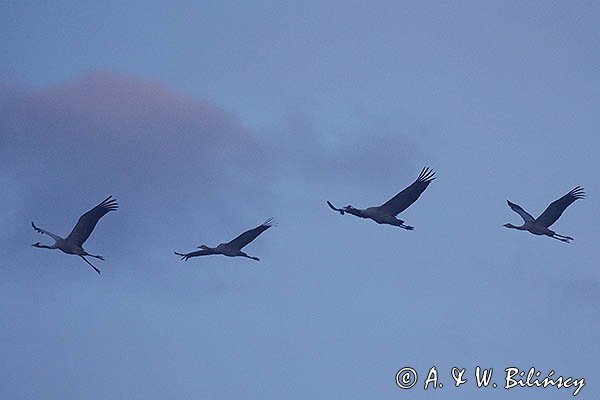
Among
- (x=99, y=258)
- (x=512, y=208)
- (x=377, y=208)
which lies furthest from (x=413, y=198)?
(x=99, y=258)

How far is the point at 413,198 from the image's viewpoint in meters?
61.5

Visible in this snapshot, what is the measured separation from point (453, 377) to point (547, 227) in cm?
1234

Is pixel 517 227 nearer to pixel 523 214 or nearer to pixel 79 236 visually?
pixel 523 214

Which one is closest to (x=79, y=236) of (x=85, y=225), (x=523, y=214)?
(x=85, y=225)

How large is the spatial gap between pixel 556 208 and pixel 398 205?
6.27m

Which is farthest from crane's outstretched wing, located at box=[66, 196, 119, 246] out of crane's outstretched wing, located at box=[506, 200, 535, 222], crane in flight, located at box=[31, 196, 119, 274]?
crane's outstretched wing, located at box=[506, 200, 535, 222]

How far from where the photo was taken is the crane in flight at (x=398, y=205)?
60.9m

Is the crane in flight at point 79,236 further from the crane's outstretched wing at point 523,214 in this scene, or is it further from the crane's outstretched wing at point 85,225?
the crane's outstretched wing at point 523,214

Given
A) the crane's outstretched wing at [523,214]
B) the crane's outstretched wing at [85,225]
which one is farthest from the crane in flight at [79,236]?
the crane's outstretched wing at [523,214]

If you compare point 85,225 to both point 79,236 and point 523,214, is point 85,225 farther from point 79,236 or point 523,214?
point 523,214

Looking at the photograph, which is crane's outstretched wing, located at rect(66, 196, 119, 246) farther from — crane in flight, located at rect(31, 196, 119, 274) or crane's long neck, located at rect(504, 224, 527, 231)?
crane's long neck, located at rect(504, 224, 527, 231)

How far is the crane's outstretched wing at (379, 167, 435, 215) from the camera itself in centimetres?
6075

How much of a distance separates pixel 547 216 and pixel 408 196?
6304mm

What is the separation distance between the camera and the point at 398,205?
62.0 meters
